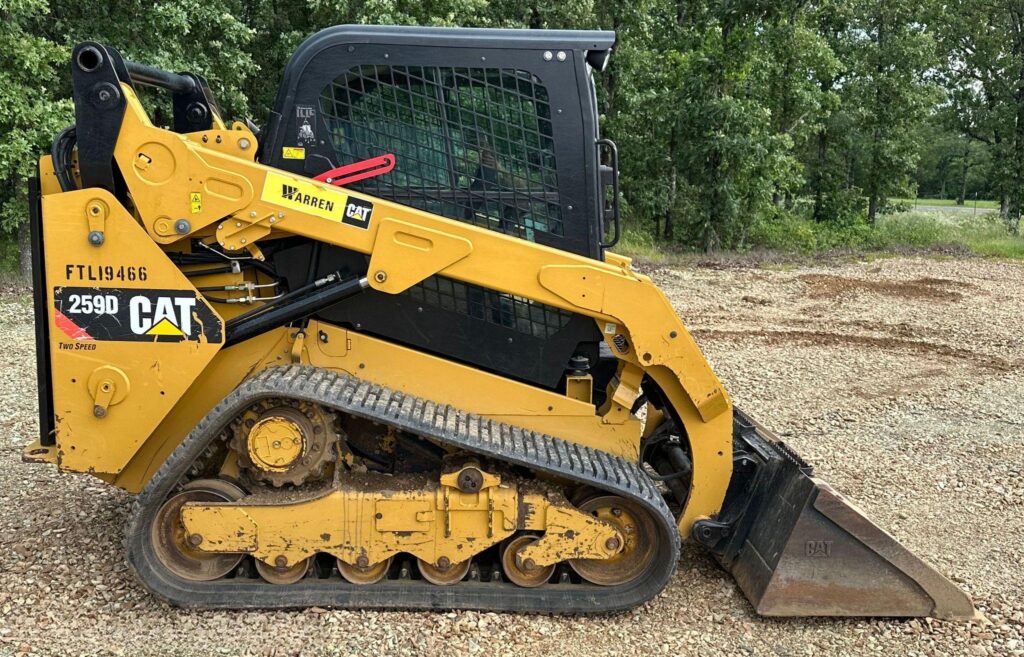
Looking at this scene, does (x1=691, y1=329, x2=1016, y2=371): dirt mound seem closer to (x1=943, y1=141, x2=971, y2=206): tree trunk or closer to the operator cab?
the operator cab

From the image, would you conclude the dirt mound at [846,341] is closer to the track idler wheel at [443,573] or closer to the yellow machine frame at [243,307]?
the yellow machine frame at [243,307]

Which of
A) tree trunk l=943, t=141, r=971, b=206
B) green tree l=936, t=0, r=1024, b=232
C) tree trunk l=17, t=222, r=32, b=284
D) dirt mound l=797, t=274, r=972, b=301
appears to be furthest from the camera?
tree trunk l=943, t=141, r=971, b=206

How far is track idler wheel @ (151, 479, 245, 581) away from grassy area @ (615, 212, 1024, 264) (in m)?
13.3

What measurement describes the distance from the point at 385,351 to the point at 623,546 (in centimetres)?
145

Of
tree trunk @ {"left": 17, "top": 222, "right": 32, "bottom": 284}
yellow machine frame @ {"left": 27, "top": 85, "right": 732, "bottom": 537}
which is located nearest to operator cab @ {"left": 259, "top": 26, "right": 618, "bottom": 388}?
yellow machine frame @ {"left": 27, "top": 85, "right": 732, "bottom": 537}

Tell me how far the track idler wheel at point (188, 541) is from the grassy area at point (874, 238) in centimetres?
1330

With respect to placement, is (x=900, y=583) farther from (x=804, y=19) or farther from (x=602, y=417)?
(x=804, y=19)

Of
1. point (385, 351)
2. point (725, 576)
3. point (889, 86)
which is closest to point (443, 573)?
point (385, 351)

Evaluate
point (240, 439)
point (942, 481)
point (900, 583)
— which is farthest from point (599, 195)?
point (942, 481)

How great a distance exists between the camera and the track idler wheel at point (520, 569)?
3.89m

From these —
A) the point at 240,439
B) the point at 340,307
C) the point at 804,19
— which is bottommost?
the point at 240,439

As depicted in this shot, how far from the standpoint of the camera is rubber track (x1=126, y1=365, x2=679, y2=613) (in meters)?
3.59

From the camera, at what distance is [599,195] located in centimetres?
405

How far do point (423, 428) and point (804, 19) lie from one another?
1802 centimetres
